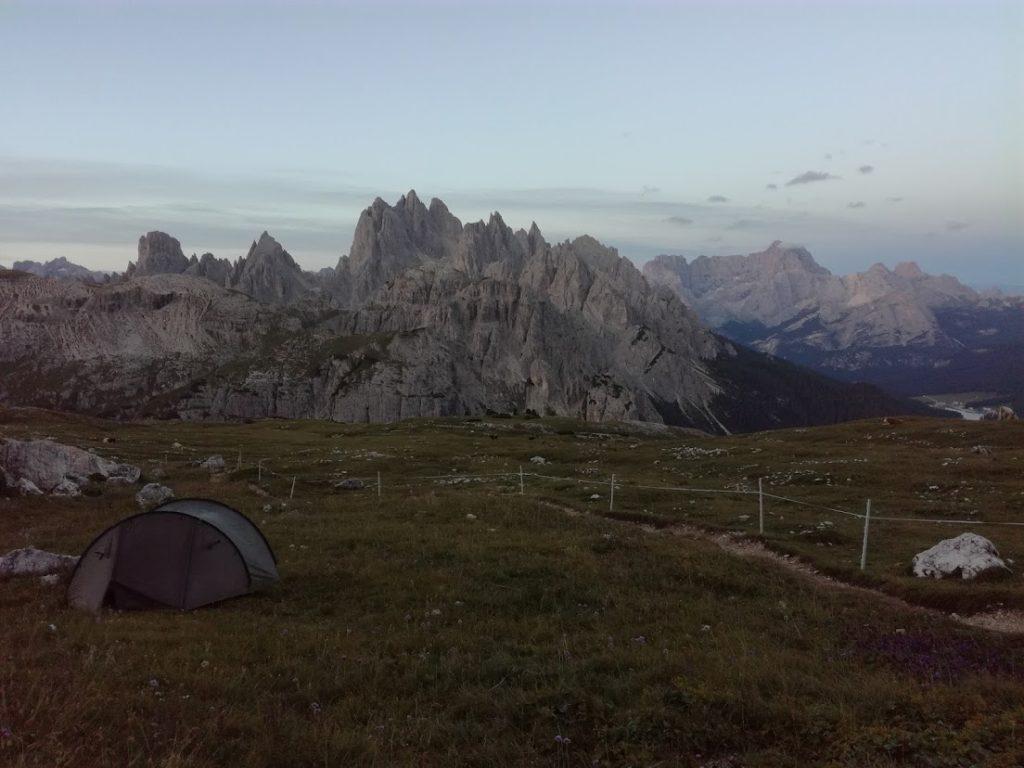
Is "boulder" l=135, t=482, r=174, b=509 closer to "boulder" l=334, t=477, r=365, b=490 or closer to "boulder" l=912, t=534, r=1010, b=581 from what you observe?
"boulder" l=334, t=477, r=365, b=490

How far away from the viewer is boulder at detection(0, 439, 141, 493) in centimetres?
3378

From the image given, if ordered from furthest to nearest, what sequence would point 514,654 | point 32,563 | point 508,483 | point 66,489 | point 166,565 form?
point 508,483 < point 66,489 < point 32,563 < point 166,565 < point 514,654

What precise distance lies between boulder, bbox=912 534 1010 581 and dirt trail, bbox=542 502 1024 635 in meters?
2.33

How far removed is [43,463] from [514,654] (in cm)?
3361

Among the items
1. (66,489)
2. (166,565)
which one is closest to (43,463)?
(66,489)

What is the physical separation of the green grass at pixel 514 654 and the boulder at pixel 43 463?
379cm

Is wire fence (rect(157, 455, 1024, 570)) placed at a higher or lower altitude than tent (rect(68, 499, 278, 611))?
lower

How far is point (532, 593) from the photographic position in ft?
59.0

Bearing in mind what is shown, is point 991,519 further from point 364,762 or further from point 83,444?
point 83,444

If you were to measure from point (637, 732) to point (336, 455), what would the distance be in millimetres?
52773

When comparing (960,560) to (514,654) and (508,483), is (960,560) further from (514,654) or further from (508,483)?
(508,483)

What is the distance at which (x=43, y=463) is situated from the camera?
34844mm

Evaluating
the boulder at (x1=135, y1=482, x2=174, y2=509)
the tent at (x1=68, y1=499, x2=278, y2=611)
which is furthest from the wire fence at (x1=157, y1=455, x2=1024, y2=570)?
the tent at (x1=68, y1=499, x2=278, y2=611)

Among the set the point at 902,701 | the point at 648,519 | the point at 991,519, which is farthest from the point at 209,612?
the point at 991,519
